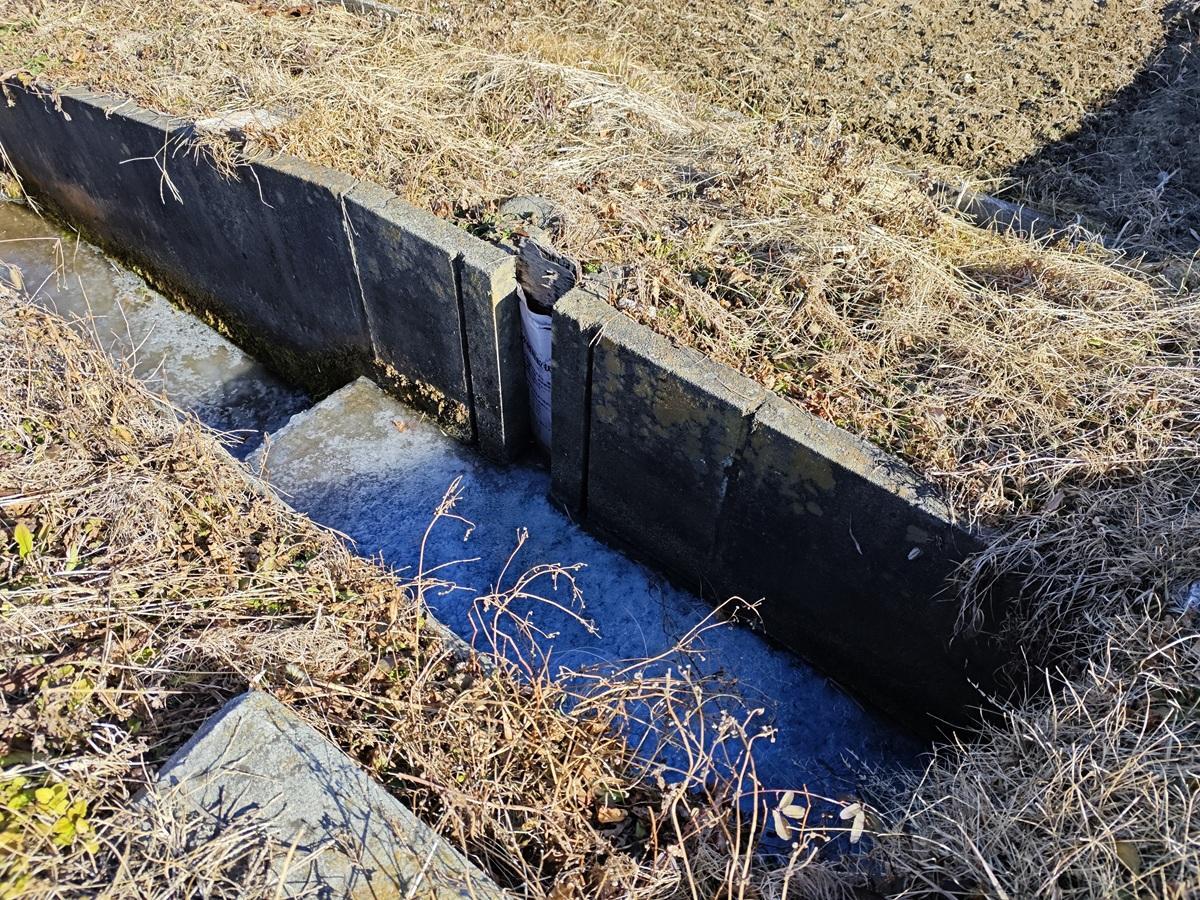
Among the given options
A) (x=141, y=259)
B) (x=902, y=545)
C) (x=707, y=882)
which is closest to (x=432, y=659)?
(x=707, y=882)

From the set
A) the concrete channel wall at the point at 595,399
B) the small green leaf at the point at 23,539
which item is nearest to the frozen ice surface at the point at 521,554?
the concrete channel wall at the point at 595,399

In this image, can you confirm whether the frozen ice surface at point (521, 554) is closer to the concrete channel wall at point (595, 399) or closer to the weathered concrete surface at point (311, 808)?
the concrete channel wall at point (595, 399)

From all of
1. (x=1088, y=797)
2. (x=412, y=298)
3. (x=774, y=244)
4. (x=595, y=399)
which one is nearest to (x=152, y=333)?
(x=412, y=298)

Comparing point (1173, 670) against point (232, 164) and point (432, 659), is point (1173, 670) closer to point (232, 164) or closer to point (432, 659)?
point (432, 659)

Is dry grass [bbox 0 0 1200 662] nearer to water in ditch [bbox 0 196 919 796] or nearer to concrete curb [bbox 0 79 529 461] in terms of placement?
concrete curb [bbox 0 79 529 461]

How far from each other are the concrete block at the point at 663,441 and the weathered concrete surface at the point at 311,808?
1.68 m

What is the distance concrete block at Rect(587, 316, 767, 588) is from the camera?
2900 millimetres

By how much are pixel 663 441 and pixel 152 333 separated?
12.6 ft

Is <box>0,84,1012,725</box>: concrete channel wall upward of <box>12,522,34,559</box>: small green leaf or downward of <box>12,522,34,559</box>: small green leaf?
downward

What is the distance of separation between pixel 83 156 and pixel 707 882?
5.59m

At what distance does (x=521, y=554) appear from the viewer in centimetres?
374

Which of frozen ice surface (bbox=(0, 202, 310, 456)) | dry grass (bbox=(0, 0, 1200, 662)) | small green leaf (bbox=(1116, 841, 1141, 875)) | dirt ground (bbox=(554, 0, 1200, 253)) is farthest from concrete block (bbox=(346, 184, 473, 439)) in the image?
small green leaf (bbox=(1116, 841, 1141, 875))

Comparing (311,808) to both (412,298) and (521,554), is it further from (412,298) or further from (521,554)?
(412,298)

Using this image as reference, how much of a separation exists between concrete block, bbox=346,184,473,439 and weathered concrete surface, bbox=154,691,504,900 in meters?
2.14
